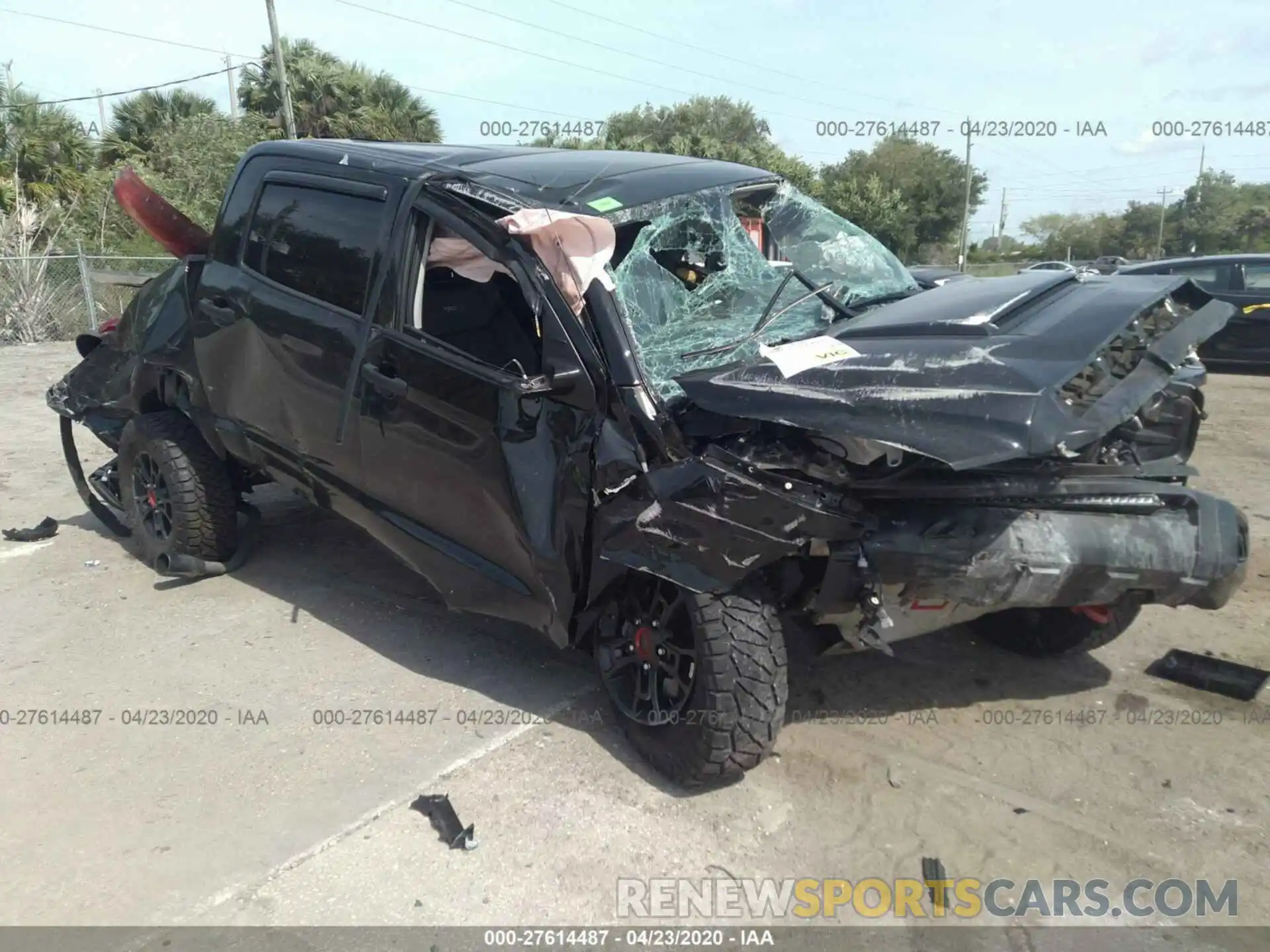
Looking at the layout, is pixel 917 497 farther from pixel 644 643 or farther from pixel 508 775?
pixel 508 775

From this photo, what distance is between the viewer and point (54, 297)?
16.3 m

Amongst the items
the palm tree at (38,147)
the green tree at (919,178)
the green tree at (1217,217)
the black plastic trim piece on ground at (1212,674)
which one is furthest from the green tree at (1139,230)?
the black plastic trim piece on ground at (1212,674)

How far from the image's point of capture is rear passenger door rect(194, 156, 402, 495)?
4117 mm

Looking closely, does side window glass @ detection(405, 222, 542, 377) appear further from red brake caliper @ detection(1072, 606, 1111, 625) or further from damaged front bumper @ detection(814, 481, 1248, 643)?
red brake caliper @ detection(1072, 606, 1111, 625)

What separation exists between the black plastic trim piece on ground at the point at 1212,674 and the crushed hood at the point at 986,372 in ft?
4.57

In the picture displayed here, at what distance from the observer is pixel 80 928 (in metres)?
2.77

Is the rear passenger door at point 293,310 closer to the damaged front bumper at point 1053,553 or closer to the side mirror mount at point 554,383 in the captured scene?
the side mirror mount at point 554,383

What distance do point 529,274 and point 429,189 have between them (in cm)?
70

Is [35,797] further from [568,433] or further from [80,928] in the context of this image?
[568,433]

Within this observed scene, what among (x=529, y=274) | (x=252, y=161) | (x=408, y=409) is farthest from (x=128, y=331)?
(x=529, y=274)

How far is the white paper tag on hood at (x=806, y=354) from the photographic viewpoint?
308cm

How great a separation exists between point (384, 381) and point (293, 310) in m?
0.78

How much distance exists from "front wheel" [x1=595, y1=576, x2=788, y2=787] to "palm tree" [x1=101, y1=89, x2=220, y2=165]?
2650 centimetres

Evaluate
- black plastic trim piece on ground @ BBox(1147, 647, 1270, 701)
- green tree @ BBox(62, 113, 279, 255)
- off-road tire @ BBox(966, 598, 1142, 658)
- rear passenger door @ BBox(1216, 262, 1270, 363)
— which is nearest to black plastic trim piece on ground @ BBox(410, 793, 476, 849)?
off-road tire @ BBox(966, 598, 1142, 658)
